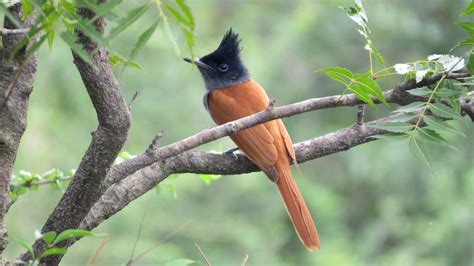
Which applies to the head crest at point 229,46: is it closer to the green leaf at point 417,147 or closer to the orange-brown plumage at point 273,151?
the orange-brown plumage at point 273,151

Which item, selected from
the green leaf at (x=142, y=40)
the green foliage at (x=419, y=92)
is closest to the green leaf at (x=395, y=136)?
the green foliage at (x=419, y=92)

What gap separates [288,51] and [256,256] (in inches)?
109

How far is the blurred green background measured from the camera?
26.0ft

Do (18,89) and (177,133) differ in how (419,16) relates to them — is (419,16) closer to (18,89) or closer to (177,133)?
(177,133)

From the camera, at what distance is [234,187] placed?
9.61m

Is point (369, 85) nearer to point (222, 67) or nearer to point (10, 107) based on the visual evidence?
point (10, 107)

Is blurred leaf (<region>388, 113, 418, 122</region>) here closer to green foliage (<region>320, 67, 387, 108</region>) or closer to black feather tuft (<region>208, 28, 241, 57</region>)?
green foliage (<region>320, 67, 387, 108</region>)

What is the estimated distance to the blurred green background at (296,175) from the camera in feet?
26.0

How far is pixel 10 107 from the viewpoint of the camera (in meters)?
2.34

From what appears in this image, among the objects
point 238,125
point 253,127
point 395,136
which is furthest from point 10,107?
point 253,127

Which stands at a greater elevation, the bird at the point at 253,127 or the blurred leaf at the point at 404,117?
the bird at the point at 253,127

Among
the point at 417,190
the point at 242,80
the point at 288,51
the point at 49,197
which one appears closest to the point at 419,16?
the point at 417,190

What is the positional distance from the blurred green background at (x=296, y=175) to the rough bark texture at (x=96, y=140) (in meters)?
5.02

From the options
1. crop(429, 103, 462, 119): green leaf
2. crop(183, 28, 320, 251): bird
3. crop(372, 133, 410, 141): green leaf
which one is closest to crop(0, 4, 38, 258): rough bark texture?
crop(372, 133, 410, 141): green leaf
